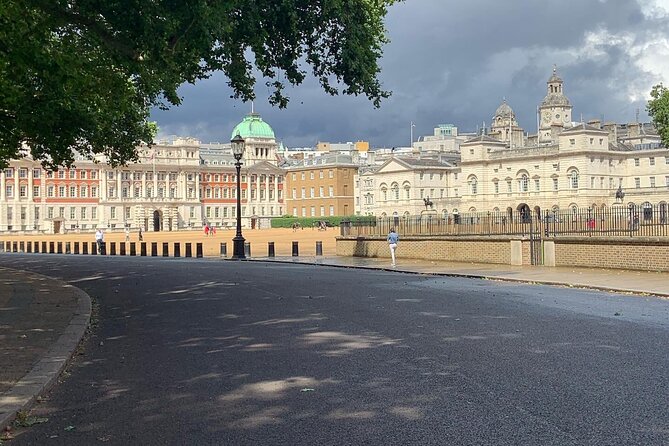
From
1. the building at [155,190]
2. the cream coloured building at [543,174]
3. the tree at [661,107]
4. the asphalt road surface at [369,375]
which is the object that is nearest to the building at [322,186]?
the building at [155,190]

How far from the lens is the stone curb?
782cm

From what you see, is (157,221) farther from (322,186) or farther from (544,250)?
(544,250)

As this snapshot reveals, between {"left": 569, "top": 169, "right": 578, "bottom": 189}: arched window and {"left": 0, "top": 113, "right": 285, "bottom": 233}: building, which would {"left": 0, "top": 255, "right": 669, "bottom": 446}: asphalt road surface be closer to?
{"left": 569, "top": 169, "right": 578, "bottom": 189}: arched window

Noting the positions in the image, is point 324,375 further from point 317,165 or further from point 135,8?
point 317,165

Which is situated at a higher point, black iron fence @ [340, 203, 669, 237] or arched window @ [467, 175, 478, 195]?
arched window @ [467, 175, 478, 195]

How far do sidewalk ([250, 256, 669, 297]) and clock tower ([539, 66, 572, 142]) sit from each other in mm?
127380

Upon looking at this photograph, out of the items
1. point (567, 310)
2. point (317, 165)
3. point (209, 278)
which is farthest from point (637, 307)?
point (317, 165)

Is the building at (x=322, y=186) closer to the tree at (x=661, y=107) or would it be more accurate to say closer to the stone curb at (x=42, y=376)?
the tree at (x=661, y=107)

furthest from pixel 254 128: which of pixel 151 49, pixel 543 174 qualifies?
pixel 151 49

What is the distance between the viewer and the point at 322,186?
6314 inches

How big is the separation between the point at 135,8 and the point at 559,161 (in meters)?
109

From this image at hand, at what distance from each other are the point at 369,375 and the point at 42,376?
3598 millimetres

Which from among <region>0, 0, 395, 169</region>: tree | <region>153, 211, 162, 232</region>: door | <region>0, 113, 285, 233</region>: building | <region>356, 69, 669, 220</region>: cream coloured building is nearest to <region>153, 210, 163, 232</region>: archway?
<region>153, 211, 162, 232</region>: door

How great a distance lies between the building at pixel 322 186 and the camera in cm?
15725
